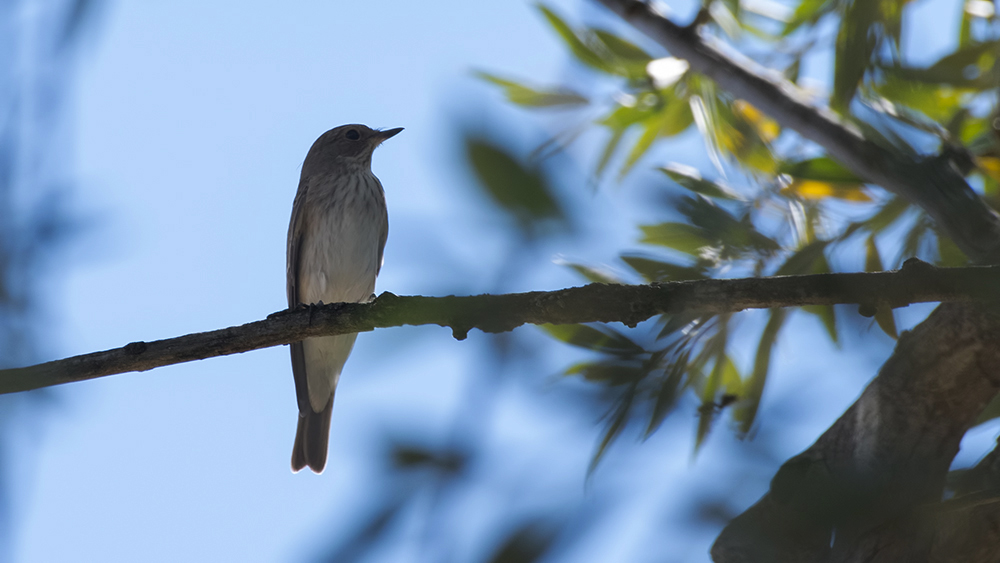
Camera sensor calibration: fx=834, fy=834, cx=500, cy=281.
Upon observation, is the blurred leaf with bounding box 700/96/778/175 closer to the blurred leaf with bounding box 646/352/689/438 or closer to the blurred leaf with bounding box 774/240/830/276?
the blurred leaf with bounding box 774/240/830/276

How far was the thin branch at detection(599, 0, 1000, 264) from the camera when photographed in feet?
6.38

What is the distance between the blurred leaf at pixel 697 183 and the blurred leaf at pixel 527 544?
48.7 inches

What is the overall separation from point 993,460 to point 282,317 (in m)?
2.07

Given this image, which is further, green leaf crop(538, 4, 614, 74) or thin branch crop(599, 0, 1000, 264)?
green leaf crop(538, 4, 614, 74)

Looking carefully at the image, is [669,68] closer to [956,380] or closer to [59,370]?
[956,380]

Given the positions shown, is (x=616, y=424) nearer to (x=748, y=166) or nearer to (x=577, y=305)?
(x=577, y=305)

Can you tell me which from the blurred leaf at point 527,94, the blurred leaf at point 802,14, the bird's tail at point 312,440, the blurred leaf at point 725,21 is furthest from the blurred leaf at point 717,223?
the bird's tail at point 312,440

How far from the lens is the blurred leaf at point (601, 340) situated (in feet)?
4.62

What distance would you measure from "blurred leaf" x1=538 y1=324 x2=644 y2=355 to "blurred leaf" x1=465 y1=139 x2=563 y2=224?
0.58 m

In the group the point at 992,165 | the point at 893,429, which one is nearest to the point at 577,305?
the point at 893,429

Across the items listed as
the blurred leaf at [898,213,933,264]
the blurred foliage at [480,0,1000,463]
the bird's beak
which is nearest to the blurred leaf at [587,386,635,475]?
the blurred foliage at [480,0,1000,463]

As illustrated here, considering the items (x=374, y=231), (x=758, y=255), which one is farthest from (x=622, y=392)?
(x=374, y=231)

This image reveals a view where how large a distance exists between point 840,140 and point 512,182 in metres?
3.12

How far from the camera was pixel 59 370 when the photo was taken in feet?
4.36
